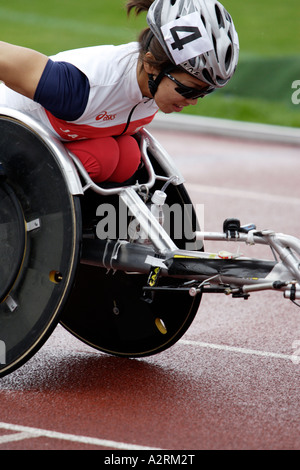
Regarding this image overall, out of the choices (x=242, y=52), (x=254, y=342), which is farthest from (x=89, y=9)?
(x=254, y=342)

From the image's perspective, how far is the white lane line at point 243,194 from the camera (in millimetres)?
9359

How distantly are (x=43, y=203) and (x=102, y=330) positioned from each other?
0.95m

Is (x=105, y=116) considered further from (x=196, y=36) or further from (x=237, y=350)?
(x=237, y=350)

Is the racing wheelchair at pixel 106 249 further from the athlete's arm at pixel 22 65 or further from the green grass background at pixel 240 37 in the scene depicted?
the green grass background at pixel 240 37

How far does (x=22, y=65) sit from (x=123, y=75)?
48 cm

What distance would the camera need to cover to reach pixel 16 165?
4312 mm

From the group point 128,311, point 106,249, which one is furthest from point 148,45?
point 128,311

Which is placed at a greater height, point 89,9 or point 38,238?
point 89,9

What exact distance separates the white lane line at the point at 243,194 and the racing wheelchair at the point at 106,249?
477 cm

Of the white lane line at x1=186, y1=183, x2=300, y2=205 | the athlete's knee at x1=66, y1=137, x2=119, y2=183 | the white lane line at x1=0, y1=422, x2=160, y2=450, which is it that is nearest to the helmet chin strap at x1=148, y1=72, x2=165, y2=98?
the athlete's knee at x1=66, y1=137, x2=119, y2=183

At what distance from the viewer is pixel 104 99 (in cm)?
415

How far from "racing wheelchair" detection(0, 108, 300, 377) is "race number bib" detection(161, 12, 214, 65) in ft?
2.32

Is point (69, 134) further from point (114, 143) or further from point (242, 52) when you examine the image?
point (242, 52)

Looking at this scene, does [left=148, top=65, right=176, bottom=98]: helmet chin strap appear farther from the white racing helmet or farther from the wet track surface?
the wet track surface
